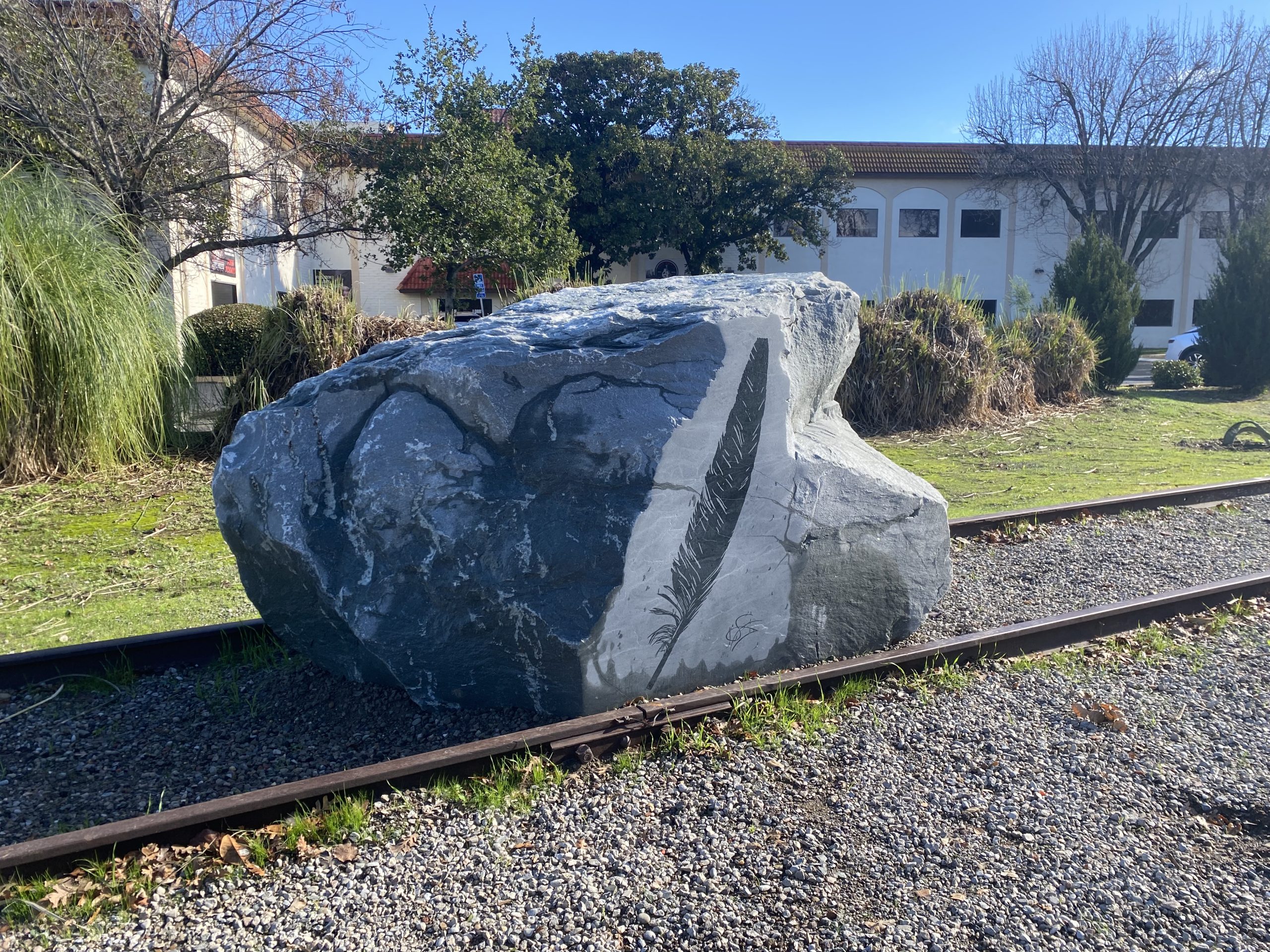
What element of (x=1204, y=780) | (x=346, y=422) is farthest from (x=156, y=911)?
(x=1204, y=780)

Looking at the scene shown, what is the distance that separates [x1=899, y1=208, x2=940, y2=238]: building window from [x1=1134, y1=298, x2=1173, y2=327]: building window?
9.93 meters

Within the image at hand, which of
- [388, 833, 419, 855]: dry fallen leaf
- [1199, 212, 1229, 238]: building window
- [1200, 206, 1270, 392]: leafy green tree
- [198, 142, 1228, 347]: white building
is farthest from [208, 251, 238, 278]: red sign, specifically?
[1199, 212, 1229, 238]: building window

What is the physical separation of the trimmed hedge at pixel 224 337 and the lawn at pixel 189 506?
1.63 meters

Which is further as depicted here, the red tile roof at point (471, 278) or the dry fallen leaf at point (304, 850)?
the red tile roof at point (471, 278)

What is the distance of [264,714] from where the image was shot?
3762 millimetres

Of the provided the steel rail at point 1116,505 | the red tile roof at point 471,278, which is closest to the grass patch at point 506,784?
the steel rail at point 1116,505

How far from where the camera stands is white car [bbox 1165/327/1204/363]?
21734 mm

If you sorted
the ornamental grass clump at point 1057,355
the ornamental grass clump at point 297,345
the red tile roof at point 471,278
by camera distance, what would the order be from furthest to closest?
the red tile roof at point 471,278 < the ornamental grass clump at point 1057,355 < the ornamental grass clump at point 297,345

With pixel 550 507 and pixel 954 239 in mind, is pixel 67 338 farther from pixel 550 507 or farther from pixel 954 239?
pixel 954 239

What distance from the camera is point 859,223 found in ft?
116

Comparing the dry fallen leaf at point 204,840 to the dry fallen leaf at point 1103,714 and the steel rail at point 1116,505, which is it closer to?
the dry fallen leaf at point 1103,714

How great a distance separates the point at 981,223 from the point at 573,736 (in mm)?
37708

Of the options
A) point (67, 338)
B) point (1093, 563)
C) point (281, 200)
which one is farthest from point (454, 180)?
point (1093, 563)

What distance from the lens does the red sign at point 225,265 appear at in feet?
64.5
